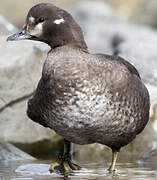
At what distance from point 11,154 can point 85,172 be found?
136cm

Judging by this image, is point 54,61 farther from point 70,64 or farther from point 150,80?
point 150,80

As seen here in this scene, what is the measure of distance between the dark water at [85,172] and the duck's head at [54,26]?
49.4 inches

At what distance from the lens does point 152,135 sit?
26.2ft

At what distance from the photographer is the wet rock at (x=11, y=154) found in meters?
7.57

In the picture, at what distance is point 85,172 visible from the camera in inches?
259

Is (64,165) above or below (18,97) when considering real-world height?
below

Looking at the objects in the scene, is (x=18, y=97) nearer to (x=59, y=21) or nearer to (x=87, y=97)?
(x=59, y=21)

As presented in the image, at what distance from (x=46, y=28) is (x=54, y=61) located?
1.14 ft

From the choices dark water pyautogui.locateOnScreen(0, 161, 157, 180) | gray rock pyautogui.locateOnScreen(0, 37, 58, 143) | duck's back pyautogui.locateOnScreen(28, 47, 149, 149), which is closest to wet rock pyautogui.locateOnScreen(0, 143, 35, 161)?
dark water pyautogui.locateOnScreen(0, 161, 157, 180)

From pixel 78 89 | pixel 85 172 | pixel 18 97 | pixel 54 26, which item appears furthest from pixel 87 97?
pixel 18 97

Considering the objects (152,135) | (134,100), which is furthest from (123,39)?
(134,100)

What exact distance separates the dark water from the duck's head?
4.12 ft

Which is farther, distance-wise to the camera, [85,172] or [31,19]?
[85,172]

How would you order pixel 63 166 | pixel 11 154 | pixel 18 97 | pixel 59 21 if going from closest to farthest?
1. pixel 59 21
2. pixel 63 166
3. pixel 11 154
4. pixel 18 97
